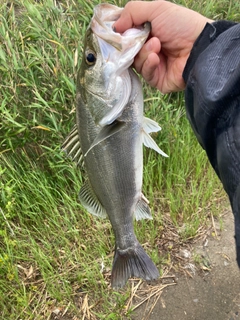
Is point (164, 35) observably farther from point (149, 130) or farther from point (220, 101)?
point (220, 101)

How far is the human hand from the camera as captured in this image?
1.87 meters

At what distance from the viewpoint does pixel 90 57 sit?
1771 millimetres

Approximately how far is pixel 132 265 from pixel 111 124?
85 cm

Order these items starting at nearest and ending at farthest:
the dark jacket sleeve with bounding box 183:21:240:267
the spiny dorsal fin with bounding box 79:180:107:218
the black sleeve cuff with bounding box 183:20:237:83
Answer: the dark jacket sleeve with bounding box 183:21:240:267
the black sleeve cuff with bounding box 183:20:237:83
the spiny dorsal fin with bounding box 79:180:107:218

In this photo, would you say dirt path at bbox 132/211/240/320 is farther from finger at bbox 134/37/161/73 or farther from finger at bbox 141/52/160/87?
finger at bbox 134/37/161/73

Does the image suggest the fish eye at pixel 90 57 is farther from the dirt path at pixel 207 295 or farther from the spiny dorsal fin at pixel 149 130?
the dirt path at pixel 207 295

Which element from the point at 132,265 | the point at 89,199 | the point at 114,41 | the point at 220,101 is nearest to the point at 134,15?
the point at 114,41

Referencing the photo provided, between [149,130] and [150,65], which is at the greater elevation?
[150,65]

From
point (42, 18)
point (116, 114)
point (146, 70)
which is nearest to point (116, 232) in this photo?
point (116, 114)

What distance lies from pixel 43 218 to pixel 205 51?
1990mm

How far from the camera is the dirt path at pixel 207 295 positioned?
108 inches

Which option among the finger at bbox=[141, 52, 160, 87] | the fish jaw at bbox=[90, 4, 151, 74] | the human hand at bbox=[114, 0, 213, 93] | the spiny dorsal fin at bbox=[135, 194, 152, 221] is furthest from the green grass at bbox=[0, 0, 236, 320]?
the fish jaw at bbox=[90, 4, 151, 74]

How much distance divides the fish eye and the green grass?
128cm

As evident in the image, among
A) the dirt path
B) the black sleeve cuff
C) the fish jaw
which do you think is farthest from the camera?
the dirt path
